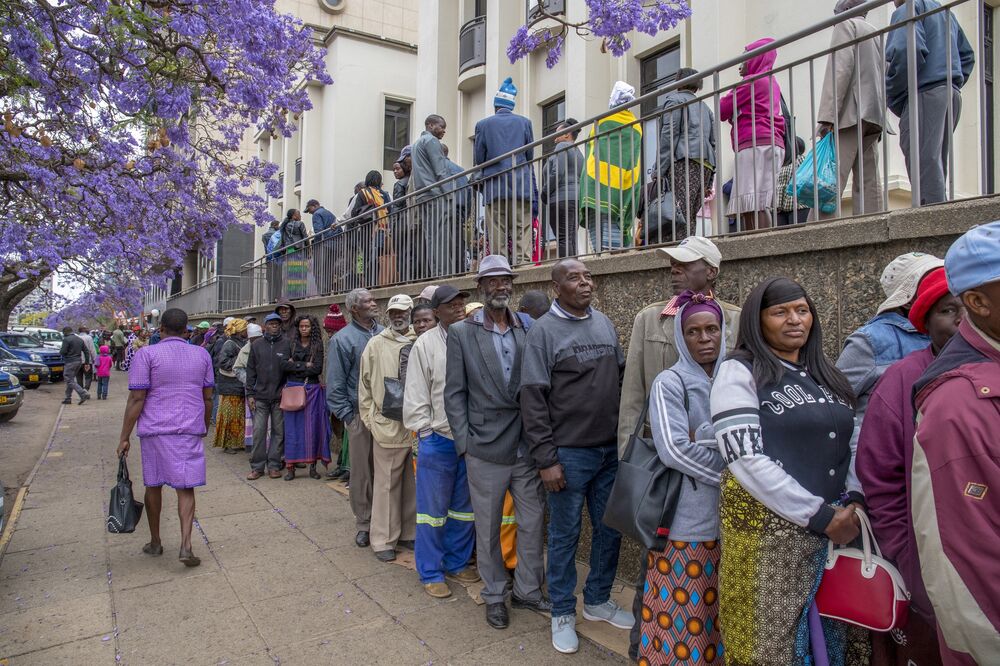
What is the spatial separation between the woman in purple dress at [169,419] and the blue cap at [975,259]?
16.4 ft

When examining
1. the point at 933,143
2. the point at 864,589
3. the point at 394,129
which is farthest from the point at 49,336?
the point at 864,589

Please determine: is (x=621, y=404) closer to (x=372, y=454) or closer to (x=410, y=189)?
(x=372, y=454)

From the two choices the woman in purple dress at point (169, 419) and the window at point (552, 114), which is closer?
the woman in purple dress at point (169, 419)

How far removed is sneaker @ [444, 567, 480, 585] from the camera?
15.4ft

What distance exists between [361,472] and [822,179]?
437cm

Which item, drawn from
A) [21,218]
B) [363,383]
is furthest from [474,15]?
[363,383]

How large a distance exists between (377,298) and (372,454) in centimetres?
363

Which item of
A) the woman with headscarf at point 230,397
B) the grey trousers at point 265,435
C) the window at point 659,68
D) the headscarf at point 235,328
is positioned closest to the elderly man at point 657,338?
the grey trousers at point 265,435

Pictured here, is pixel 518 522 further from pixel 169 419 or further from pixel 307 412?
pixel 307 412

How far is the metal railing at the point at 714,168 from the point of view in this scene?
3.66 m

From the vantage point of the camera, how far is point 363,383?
5461 millimetres

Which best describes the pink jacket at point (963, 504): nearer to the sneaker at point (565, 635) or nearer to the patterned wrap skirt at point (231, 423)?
the sneaker at point (565, 635)

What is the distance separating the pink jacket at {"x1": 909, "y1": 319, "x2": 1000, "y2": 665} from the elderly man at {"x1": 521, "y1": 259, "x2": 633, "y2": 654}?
2.11 m

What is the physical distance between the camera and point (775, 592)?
7.43 ft
